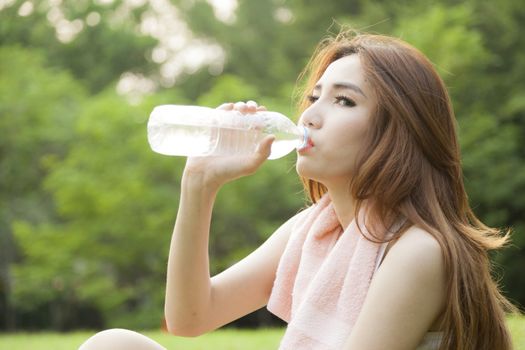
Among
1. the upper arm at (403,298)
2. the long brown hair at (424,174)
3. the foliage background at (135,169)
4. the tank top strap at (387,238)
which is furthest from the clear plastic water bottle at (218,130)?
the foliage background at (135,169)

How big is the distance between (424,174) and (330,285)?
411 mm

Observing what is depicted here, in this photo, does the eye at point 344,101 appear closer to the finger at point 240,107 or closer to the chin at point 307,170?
the chin at point 307,170

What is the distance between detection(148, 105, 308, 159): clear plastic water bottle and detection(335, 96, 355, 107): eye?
0.16m

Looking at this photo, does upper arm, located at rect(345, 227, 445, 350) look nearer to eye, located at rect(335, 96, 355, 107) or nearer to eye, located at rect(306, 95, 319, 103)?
eye, located at rect(335, 96, 355, 107)

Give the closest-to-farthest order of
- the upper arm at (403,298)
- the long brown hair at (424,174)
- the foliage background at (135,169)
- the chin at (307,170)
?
the upper arm at (403,298), the long brown hair at (424,174), the chin at (307,170), the foliage background at (135,169)

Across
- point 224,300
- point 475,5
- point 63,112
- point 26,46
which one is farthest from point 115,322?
point 224,300

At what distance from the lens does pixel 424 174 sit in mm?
2213

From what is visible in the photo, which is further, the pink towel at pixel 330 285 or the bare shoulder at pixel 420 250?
the pink towel at pixel 330 285

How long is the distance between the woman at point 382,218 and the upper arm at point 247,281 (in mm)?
249

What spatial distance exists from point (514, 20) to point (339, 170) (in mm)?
17419

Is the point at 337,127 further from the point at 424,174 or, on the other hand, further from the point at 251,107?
the point at 251,107

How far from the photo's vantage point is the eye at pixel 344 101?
2.28m

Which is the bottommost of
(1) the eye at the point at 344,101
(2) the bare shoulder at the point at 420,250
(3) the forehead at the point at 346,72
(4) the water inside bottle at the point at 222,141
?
(2) the bare shoulder at the point at 420,250

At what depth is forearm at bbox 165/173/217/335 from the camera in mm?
2488
